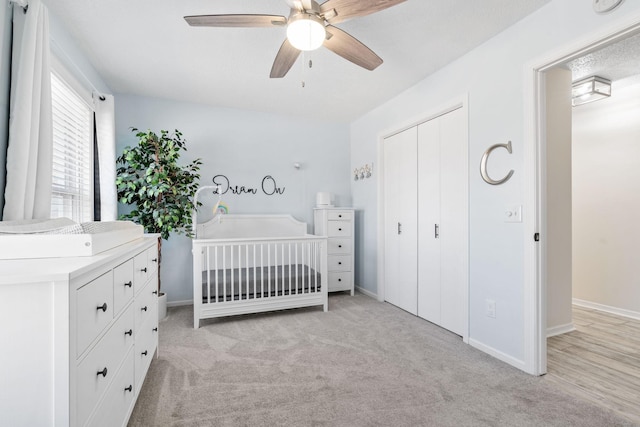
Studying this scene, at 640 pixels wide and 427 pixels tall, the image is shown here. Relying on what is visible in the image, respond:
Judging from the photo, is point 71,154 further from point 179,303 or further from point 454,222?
point 454,222

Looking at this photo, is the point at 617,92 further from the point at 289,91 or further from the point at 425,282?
the point at 289,91

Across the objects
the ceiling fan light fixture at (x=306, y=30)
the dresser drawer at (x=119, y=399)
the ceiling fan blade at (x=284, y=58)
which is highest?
the ceiling fan blade at (x=284, y=58)

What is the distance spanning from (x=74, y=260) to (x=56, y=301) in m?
0.24

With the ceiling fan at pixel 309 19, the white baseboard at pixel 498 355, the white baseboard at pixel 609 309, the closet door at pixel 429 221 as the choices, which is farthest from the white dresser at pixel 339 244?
the white baseboard at pixel 609 309

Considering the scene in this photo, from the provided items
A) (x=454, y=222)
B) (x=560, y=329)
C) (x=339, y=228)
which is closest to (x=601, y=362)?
(x=560, y=329)

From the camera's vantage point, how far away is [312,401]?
168 cm

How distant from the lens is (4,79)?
1.47m

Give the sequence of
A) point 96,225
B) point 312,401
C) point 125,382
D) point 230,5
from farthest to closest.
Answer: point 230,5, point 312,401, point 125,382, point 96,225

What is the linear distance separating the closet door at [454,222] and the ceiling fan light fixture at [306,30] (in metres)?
1.47

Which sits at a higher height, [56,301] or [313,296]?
[56,301]

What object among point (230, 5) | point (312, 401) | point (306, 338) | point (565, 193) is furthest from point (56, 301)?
point (565, 193)

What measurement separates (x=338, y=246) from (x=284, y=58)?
2399mm

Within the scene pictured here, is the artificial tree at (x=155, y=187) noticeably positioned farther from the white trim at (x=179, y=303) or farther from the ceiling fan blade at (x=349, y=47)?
the ceiling fan blade at (x=349, y=47)

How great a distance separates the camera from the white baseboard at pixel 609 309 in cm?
294
